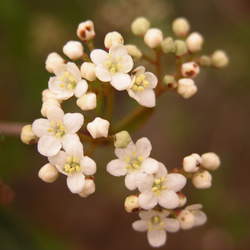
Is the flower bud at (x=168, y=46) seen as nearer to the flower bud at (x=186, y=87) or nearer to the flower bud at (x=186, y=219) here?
the flower bud at (x=186, y=87)

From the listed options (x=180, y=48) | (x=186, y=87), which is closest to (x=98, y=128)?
(x=186, y=87)

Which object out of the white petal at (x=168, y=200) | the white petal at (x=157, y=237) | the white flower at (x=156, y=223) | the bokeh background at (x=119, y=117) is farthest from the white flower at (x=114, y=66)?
the bokeh background at (x=119, y=117)

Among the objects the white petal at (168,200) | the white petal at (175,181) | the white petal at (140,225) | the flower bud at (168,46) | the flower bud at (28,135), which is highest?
the flower bud at (168,46)

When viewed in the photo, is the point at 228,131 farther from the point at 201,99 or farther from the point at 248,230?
the point at 248,230

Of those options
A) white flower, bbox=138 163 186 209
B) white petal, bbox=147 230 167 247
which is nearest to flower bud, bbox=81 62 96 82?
white flower, bbox=138 163 186 209

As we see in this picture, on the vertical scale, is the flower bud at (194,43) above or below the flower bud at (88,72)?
above

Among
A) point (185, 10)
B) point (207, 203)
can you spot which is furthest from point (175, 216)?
point (185, 10)
